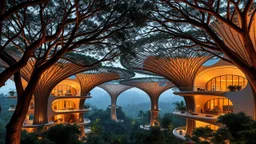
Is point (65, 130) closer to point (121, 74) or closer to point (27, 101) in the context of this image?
point (27, 101)

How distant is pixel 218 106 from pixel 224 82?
2.83 metres

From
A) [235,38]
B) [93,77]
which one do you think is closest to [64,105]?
[93,77]

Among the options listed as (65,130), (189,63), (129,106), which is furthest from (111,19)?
(129,106)

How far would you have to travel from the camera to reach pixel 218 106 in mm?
26422

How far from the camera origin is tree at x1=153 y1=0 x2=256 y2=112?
7922 millimetres

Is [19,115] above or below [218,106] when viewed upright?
above

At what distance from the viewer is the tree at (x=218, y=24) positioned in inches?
312

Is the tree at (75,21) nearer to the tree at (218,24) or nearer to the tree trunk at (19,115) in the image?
the tree trunk at (19,115)

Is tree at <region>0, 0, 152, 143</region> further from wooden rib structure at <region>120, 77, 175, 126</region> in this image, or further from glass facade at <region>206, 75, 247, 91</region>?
wooden rib structure at <region>120, 77, 175, 126</region>

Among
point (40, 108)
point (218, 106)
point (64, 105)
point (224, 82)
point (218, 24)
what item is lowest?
point (64, 105)

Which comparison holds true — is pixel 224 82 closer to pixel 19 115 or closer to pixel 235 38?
pixel 235 38

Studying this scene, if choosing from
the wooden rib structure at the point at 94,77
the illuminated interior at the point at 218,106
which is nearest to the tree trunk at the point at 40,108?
the wooden rib structure at the point at 94,77

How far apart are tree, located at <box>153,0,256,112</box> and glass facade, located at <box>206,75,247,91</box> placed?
915 cm

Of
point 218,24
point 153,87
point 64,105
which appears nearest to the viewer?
point 218,24
